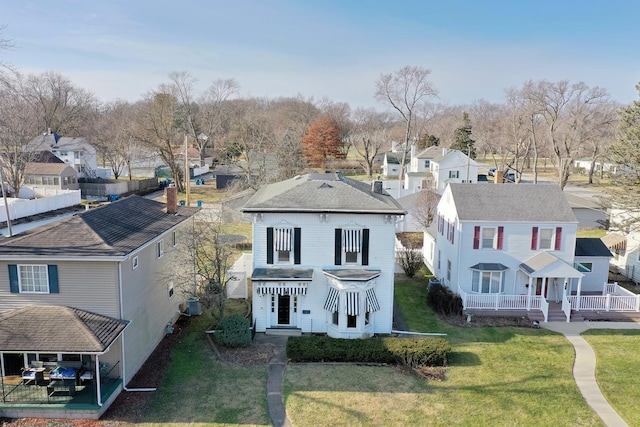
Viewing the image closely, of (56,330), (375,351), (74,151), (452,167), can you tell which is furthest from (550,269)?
(74,151)

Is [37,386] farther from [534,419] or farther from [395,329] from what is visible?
[534,419]

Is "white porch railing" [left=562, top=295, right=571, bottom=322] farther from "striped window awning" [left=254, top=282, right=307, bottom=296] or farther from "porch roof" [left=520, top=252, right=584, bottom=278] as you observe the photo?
"striped window awning" [left=254, top=282, right=307, bottom=296]

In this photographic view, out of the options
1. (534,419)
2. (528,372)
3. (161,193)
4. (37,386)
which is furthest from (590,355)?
(161,193)

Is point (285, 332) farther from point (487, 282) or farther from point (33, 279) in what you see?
point (487, 282)

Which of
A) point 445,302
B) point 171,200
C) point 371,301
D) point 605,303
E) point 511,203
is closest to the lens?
point 371,301

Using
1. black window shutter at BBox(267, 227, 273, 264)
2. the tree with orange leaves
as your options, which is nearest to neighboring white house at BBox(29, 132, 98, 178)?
the tree with orange leaves

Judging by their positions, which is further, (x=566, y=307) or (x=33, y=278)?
(x=566, y=307)
